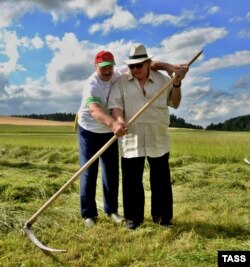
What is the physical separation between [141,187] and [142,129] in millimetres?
597

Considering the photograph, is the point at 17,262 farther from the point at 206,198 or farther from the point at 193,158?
the point at 193,158

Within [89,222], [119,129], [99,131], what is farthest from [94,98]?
[89,222]

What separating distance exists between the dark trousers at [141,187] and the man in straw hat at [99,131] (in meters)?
0.28

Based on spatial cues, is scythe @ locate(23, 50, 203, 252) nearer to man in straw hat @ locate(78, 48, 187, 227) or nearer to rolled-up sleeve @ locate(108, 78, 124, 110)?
man in straw hat @ locate(78, 48, 187, 227)

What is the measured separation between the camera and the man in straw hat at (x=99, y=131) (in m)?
4.41

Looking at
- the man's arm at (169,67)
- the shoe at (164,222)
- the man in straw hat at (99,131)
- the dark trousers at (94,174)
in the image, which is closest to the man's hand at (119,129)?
the man in straw hat at (99,131)

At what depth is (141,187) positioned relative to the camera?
4605mm

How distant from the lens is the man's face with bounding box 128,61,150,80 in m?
4.25

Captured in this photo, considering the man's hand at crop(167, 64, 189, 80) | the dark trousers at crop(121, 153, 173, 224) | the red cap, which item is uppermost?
the red cap

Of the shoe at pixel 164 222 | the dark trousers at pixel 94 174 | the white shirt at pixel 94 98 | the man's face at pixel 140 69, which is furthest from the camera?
the dark trousers at pixel 94 174

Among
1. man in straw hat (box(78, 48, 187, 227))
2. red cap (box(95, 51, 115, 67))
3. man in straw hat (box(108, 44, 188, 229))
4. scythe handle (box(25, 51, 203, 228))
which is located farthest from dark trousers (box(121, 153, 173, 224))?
red cap (box(95, 51, 115, 67))

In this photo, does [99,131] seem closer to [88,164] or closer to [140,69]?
[88,164]

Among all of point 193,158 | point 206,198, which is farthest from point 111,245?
point 193,158

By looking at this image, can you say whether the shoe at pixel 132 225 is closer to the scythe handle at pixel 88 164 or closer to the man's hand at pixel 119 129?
the scythe handle at pixel 88 164
